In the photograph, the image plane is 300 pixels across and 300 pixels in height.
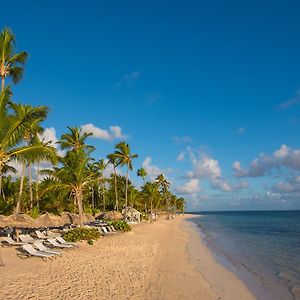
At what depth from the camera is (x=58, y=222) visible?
2745 cm

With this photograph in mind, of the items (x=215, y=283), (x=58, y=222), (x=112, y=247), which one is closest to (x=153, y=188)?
(x=58, y=222)

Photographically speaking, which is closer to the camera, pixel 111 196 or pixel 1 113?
pixel 1 113

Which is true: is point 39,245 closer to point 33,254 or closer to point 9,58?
point 33,254

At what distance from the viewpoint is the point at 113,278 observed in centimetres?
1046

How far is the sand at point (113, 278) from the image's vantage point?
8.66 meters

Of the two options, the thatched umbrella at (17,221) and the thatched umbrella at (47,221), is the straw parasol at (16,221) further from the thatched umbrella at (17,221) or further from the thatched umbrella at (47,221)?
the thatched umbrella at (47,221)

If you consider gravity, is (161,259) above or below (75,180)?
below

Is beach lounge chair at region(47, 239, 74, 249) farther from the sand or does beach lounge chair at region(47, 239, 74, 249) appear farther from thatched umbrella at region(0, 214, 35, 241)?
thatched umbrella at region(0, 214, 35, 241)

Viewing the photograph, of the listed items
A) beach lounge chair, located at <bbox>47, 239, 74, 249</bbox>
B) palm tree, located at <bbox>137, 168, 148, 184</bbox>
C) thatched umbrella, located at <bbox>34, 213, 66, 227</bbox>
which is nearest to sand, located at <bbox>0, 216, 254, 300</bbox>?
beach lounge chair, located at <bbox>47, 239, 74, 249</bbox>

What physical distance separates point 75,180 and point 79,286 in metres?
13.1

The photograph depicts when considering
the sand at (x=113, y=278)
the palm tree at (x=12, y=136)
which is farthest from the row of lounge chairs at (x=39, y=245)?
the palm tree at (x=12, y=136)

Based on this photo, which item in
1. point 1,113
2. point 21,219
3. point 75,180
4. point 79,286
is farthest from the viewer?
point 21,219

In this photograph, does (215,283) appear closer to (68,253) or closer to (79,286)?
(79,286)

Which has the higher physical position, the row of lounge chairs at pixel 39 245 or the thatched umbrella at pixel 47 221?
the thatched umbrella at pixel 47 221
